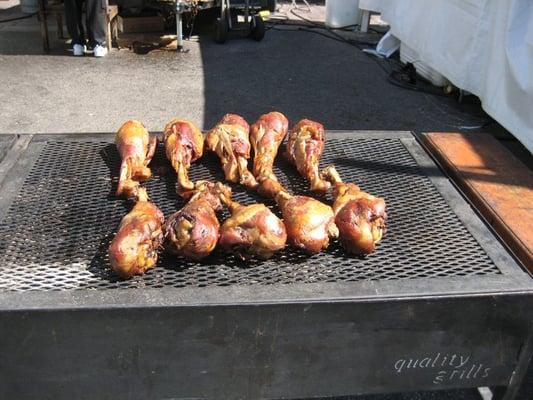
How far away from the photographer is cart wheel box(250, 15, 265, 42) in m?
9.23

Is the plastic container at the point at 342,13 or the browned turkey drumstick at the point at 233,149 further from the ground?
the browned turkey drumstick at the point at 233,149

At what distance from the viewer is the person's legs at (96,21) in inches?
302

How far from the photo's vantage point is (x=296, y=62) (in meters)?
8.30

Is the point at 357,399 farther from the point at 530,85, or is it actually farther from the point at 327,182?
the point at 530,85

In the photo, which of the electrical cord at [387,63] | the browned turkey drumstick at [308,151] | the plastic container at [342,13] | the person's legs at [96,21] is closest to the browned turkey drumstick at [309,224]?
the browned turkey drumstick at [308,151]

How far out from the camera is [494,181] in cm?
247

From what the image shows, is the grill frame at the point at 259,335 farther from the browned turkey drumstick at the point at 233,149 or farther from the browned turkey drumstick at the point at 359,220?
the browned turkey drumstick at the point at 233,149

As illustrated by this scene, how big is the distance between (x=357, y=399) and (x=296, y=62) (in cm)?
636

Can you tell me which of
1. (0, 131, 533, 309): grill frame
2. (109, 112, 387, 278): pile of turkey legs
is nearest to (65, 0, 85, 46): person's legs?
(109, 112, 387, 278): pile of turkey legs

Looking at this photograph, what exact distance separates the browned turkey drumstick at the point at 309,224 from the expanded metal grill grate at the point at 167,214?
2.6 inches

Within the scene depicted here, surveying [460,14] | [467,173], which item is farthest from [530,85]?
[467,173]

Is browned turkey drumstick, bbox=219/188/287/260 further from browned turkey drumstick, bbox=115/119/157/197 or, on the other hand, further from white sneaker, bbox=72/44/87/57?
white sneaker, bbox=72/44/87/57

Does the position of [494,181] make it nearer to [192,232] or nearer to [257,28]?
[192,232]

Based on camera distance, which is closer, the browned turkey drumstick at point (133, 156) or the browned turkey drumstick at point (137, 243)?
the browned turkey drumstick at point (137, 243)
